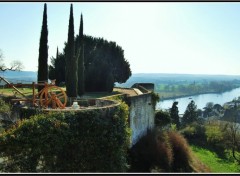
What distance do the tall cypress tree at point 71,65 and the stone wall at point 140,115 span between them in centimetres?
559

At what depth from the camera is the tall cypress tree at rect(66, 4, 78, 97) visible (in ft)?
83.2

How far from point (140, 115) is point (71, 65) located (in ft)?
22.9

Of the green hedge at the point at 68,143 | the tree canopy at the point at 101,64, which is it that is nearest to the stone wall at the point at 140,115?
the green hedge at the point at 68,143

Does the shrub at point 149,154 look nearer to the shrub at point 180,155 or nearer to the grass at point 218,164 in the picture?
the shrub at point 180,155

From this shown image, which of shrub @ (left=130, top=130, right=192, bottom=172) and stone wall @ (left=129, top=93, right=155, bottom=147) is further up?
stone wall @ (left=129, top=93, right=155, bottom=147)

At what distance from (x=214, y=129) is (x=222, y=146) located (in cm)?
379

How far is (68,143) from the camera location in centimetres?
1130

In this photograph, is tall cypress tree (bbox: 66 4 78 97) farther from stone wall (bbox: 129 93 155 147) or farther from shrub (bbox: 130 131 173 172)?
shrub (bbox: 130 131 173 172)

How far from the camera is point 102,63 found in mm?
35500

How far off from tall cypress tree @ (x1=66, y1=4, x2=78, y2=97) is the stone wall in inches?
220

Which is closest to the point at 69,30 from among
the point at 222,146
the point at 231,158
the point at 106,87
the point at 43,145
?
the point at 106,87

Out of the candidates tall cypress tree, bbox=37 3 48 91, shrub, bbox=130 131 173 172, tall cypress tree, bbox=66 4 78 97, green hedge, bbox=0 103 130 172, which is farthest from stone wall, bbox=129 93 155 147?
tall cypress tree, bbox=37 3 48 91

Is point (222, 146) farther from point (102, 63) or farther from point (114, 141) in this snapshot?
point (114, 141)

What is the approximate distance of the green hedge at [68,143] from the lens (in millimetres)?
9703
